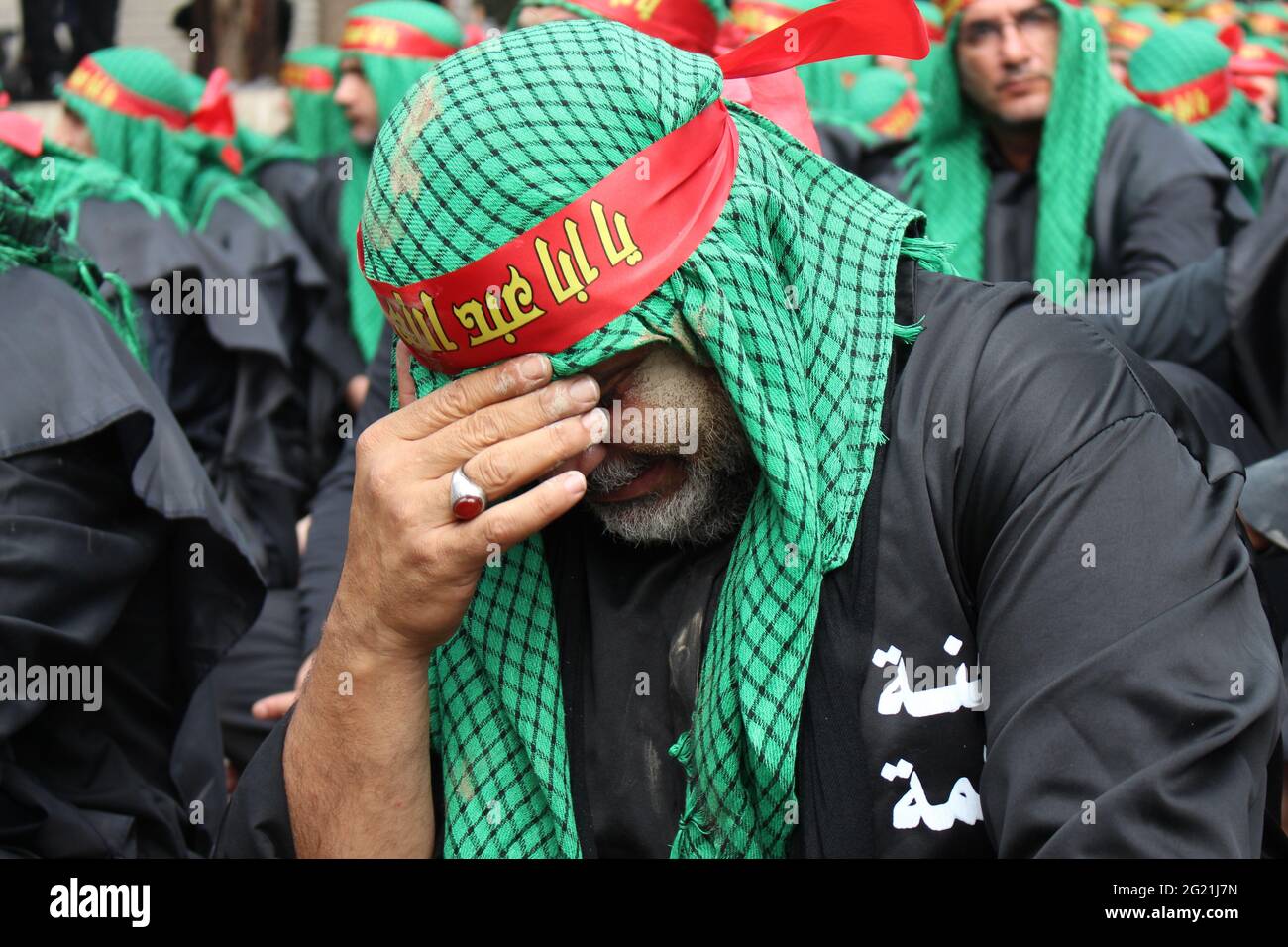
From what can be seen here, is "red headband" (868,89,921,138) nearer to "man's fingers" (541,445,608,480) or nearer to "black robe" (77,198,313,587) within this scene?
"black robe" (77,198,313,587)

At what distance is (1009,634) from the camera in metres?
1.71

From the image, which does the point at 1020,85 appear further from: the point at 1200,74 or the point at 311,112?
the point at 311,112

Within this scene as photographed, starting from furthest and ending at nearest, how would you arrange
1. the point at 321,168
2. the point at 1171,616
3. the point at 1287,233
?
the point at 321,168, the point at 1287,233, the point at 1171,616

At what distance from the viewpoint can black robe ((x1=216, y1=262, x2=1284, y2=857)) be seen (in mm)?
1586

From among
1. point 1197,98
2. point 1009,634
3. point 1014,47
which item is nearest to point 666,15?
point 1014,47

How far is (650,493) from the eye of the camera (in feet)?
6.61

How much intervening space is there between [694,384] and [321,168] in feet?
20.7

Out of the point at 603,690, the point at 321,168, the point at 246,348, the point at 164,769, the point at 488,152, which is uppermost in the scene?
the point at 321,168

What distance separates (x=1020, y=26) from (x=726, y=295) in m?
3.67

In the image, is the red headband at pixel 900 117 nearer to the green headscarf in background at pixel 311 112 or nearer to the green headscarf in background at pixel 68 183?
the green headscarf in background at pixel 311 112

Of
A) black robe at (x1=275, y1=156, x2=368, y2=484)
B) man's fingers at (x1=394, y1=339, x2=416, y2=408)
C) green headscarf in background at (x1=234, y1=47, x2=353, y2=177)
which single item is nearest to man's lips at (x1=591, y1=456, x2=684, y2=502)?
man's fingers at (x1=394, y1=339, x2=416, y2=408)

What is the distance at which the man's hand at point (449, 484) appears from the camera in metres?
1.87

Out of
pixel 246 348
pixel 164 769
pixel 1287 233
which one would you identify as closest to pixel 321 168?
pixel 246 348
